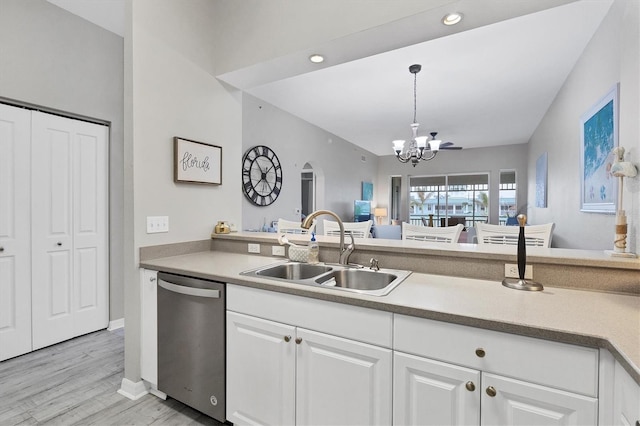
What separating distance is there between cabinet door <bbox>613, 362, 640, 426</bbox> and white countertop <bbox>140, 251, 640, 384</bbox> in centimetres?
5

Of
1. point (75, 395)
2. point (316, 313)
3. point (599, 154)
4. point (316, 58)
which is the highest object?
point (316, 58)

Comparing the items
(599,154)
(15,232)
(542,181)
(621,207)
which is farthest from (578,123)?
(15,232)

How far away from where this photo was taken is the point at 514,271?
59.1 inches

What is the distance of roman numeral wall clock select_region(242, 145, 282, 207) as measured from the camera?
4.30 meters

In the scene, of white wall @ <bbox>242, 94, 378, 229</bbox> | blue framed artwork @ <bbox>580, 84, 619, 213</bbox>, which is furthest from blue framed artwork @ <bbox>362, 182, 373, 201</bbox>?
blue framed artwork @ <bbox>580, 84, 619, 213</bbox>

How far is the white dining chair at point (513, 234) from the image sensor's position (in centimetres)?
215

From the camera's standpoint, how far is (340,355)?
1284 mm

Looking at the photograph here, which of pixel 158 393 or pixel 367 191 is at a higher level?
pixel 367 191

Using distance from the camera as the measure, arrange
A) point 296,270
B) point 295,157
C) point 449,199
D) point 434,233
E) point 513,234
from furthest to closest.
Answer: point 449,199
point 295,157
point 434,233
point 513,234
point 296,270

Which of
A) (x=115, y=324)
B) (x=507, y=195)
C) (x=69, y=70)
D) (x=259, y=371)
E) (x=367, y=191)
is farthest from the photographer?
(x=367, y=191)

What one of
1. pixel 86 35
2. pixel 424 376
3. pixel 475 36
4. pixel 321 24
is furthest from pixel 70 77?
pixel 475 36

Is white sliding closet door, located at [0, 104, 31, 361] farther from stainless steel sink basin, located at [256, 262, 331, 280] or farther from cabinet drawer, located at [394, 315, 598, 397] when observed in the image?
cabinet drawer, located at [394, 315, 598, 397]

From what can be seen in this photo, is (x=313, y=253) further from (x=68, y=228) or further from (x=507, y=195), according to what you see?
(x=507, y=195)

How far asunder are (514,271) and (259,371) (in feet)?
4.47
